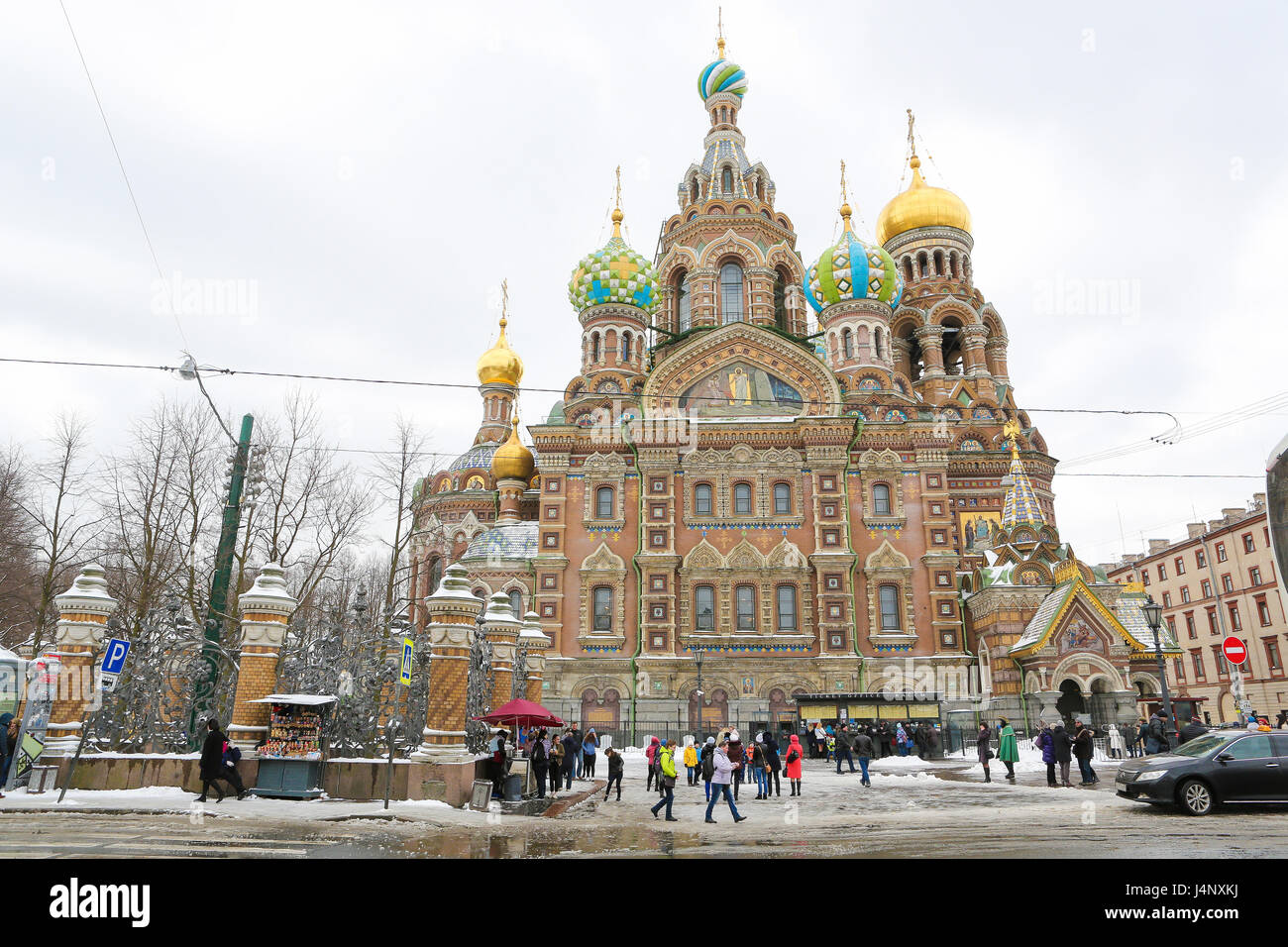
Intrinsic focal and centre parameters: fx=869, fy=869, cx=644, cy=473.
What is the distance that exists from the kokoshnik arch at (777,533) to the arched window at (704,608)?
0.27ft

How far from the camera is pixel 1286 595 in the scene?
6.49 meters

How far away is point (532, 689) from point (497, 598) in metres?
4.28

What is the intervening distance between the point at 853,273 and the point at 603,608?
19886 mm

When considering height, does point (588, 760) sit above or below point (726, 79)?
below

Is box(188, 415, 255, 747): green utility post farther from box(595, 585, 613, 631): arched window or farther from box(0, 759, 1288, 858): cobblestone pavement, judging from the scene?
box(595, 585, 613, 631): arched window

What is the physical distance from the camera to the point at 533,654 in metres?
24.3

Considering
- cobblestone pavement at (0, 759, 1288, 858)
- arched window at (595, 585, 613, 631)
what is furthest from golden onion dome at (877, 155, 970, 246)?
cobblestone pavement at (0, 759, 1288, 858)

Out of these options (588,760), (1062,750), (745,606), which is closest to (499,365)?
(745,606)

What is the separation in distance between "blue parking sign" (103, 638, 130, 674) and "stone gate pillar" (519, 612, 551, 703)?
10.2 m

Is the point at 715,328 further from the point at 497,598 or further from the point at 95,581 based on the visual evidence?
the point at 95,581

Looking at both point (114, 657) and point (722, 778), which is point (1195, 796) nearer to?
point (722, 778)

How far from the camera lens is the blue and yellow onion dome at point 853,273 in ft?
136

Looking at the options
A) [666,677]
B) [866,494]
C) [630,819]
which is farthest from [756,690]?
[630,819]

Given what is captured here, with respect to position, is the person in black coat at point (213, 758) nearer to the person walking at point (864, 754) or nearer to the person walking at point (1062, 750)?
the person walking at point (864, 754)
